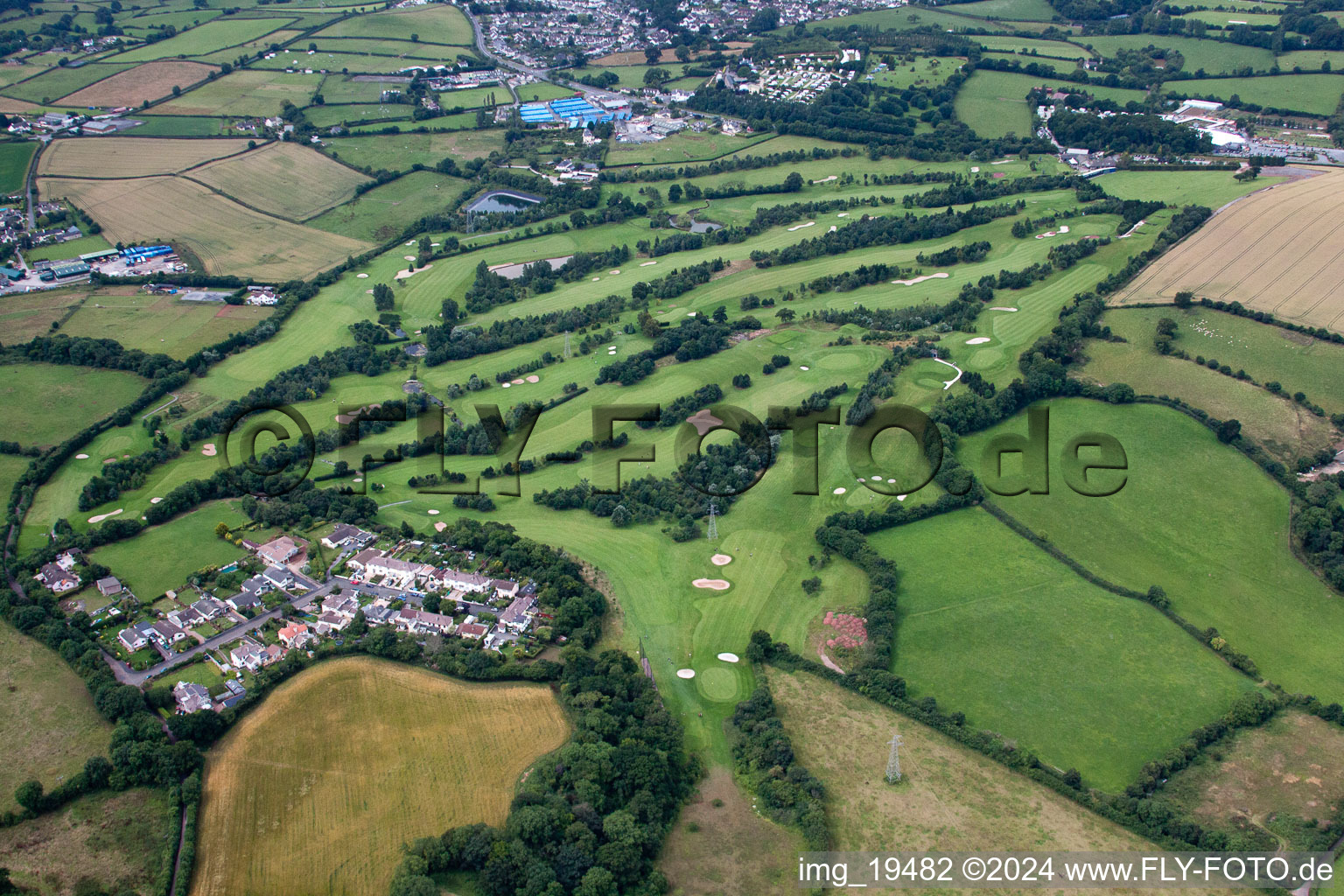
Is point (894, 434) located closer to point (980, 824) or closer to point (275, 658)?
point (980, 824)

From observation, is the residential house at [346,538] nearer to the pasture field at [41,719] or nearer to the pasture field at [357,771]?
the pasture field at [357,771]

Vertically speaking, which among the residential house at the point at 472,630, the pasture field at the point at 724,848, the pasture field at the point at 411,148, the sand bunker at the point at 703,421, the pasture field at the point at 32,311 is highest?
the pasture field at the point at 411,148

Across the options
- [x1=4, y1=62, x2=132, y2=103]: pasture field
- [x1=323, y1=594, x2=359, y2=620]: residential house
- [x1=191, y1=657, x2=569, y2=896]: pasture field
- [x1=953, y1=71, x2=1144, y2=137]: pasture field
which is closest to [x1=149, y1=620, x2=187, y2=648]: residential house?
[x1=323, y1=594, x2=359, y2=620]: residential house

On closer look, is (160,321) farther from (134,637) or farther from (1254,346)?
(1254,346)

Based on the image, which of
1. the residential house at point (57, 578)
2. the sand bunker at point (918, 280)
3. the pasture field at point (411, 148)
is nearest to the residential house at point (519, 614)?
the residential house at point (57, 578)

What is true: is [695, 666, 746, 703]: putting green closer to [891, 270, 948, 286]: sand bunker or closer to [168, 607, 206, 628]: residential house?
[168, 607, 206, 628]: residential house

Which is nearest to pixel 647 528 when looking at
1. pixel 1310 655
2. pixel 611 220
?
pixel 1310 655
